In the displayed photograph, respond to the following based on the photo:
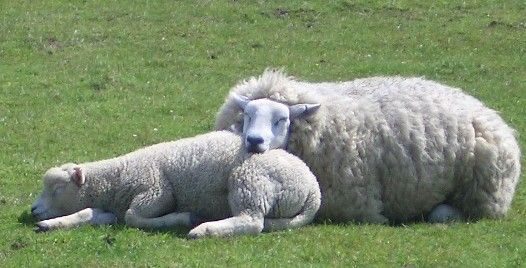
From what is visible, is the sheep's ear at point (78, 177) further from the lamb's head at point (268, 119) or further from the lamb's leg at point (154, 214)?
the lamb's head at point (268, 119)

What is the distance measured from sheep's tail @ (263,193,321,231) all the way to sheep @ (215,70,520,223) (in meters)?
0.44

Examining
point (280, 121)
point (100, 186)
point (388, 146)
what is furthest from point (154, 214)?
point (388, 146)

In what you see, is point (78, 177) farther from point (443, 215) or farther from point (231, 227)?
point (443, 215)

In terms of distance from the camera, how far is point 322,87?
11570 millimetres

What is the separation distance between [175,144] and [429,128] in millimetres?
2408

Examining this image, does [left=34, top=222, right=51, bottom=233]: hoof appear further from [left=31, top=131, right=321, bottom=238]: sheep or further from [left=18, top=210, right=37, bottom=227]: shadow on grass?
[left=18, top=210, right=37, bottom=227]: shadow on grass

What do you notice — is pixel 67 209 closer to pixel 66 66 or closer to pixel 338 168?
pixel 338 168

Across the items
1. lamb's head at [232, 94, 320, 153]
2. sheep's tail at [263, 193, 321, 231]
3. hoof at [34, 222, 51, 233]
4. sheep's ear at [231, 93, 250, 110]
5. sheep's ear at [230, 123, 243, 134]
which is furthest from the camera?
sheep's ear at [231, 93, 250, 110]

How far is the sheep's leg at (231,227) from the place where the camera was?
9.71 metres

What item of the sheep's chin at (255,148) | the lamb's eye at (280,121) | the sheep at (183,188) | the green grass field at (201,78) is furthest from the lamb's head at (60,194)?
the lamb's eye at (280,121)

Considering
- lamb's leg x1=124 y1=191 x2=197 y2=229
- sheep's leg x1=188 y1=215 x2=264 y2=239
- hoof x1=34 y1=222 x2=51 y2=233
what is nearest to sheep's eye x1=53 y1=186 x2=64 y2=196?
hoof x1=34 y1=222 x2=51 y2=233

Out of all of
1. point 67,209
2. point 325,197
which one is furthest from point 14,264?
point 325,197

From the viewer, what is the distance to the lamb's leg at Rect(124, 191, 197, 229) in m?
10.1

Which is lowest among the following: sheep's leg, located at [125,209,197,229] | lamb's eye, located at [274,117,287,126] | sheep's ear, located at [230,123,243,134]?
sheep's leg, located at [125,209,197,229]
